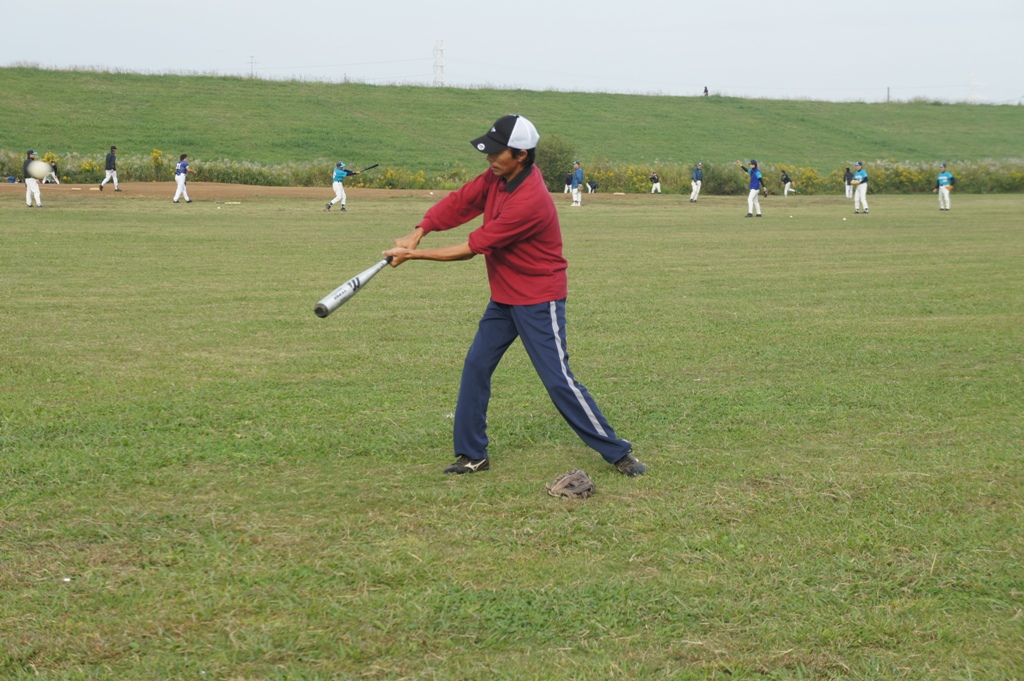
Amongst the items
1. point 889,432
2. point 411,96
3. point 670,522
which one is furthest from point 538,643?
point 411,96

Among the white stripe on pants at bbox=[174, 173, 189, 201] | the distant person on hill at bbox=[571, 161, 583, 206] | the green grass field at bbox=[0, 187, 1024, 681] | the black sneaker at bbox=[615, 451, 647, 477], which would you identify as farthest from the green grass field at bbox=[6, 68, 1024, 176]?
the black sneaker at bbox=[615, 451, 647, 477]

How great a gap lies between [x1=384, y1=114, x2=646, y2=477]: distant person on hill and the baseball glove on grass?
375mm

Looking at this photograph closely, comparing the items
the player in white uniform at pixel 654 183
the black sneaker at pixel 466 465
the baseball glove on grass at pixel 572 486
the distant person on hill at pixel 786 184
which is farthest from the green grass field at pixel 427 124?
the baseball glove on grass at pixel 572 486

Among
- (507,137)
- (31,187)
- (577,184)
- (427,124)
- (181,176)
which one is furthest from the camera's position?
(427,124)

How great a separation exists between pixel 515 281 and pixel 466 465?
112 centimetres

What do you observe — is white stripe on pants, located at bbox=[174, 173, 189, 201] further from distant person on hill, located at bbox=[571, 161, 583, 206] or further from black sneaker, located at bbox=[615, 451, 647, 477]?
black sneaker, located at bbox=[615, 451, 647, 477]

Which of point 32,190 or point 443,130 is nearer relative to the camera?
point 32,190

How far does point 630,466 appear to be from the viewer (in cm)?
635

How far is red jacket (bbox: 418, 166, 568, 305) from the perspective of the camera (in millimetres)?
6105

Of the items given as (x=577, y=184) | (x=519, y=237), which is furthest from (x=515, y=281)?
(x=577, y=184)

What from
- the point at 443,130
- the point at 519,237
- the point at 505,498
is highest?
the point at 443,130

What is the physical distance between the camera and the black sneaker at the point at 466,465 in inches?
252

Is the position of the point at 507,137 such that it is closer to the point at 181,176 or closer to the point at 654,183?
the point at 181,176

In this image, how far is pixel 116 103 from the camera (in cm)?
7000
